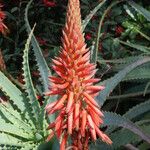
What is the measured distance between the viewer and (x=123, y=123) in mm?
1730

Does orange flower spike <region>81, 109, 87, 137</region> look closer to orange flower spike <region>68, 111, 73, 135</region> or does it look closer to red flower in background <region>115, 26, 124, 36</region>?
orange flower spike <region>68, 111, 73, 135</region>

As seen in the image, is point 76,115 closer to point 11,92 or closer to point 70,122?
point 70,122

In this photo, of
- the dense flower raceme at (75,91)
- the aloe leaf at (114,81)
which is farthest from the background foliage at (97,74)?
the dense flower raceme at (75,91)

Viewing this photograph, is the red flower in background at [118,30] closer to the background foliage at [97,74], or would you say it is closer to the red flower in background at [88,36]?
the background foliage at [97,74]

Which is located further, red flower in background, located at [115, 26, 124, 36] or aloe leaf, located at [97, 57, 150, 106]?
red flower in background, located at [115, 26, 124, 36]

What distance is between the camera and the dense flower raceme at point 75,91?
4.50 feet

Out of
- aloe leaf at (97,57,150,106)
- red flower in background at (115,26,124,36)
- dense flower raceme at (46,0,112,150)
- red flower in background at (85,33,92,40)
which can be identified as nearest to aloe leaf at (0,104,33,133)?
aloe leaf at (97,57,150,106)

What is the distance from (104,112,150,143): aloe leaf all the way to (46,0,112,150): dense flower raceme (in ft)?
0.81

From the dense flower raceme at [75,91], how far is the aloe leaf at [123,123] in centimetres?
25

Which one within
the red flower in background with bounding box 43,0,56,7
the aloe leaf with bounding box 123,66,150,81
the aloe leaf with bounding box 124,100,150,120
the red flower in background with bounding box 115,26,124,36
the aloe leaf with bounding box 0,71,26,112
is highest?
the red flower in background with bounding box 43,0,56,7

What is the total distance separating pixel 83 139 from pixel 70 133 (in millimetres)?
113

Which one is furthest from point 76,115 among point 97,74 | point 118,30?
point 118,30

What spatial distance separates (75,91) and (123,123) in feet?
1.20

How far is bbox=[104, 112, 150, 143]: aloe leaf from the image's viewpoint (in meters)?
1.69
